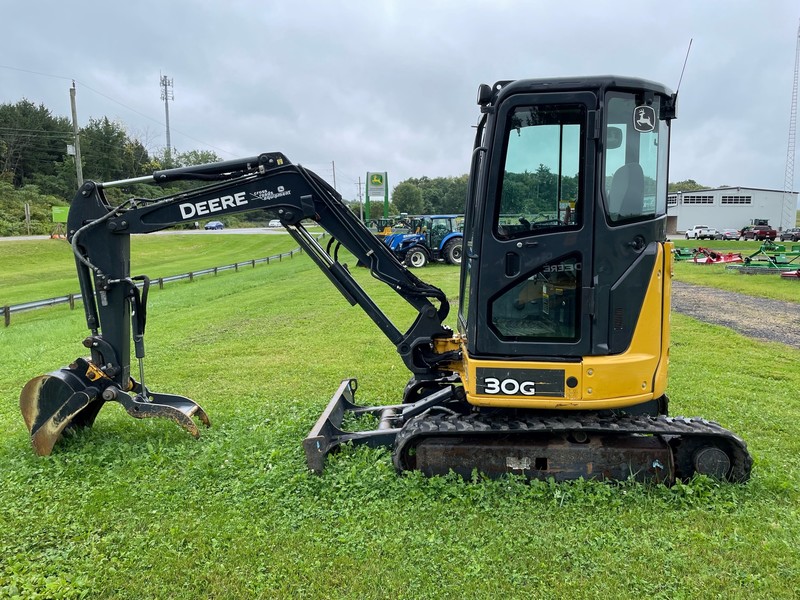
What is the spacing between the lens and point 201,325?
12695mm

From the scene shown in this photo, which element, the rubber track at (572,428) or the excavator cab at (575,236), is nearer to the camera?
the excavator cab at (575,236)

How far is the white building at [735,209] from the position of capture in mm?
69625

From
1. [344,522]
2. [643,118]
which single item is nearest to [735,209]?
[643,118]

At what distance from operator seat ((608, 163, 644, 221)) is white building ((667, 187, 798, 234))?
72.0 m

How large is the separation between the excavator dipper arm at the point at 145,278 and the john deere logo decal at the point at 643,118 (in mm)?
2250

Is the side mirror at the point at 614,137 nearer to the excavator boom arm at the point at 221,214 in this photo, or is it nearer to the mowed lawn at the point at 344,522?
the excavator boom arm at the point at 221,214

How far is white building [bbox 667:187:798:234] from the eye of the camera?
228 feet

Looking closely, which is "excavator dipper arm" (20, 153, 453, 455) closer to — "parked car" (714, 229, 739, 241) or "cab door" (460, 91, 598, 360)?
"cab door" (460, 91, 598, 360)

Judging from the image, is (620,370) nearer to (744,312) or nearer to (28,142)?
(744,312)

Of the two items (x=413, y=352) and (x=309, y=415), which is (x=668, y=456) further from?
(x=309, y=415)

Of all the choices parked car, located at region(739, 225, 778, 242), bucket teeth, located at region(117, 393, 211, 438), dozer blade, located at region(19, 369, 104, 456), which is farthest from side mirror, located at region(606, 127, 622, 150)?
parked car, located at region(739, 225, 778, 242)

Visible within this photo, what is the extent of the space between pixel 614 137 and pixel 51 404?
17.7 ft

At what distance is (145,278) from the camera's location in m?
5.48

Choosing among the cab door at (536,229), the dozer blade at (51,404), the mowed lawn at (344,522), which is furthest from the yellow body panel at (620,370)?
the dozer blade at (51,404)
